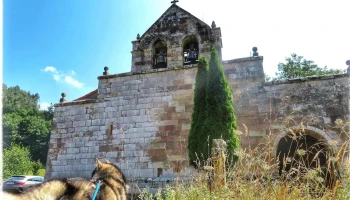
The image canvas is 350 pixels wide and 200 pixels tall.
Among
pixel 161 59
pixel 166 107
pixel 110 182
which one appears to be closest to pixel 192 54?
pixel 161 59

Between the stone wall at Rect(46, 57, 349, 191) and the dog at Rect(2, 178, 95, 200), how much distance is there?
3837 mm

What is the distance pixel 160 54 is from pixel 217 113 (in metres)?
3.17

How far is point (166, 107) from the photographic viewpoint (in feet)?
24.2

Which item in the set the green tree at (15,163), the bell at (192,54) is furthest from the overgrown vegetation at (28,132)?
the bell at (192,54)

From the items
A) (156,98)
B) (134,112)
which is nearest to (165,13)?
(156,98)

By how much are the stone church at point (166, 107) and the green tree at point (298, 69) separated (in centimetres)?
1608

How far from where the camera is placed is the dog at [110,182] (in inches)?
116

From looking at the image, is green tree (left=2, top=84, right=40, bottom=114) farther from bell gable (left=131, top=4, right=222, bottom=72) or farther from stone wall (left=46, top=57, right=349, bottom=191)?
bell gable (left=131, top=4, right=222, bottom=72)

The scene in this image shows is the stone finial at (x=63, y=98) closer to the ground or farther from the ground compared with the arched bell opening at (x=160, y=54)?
closer to the ground

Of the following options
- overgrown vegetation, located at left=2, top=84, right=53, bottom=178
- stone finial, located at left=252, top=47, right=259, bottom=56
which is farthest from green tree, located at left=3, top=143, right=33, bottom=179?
stone finial, located at left=252, top=47, right=259, bottom=56

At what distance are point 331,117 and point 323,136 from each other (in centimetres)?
56

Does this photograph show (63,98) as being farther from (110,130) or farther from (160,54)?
(160,54)

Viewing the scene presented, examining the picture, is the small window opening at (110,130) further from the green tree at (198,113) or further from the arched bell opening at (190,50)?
the arched bell opening at (190,50)

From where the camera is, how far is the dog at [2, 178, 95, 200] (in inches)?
85.3
